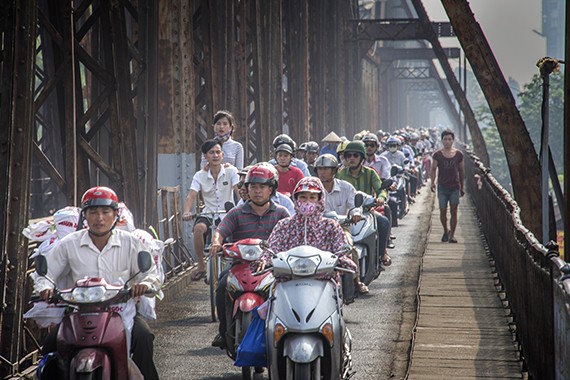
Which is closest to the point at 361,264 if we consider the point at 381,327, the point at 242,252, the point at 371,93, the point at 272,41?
the point at 381,327

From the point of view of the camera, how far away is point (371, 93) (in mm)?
66562

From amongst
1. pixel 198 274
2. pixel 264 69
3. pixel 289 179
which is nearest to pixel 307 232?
pixel 198 274

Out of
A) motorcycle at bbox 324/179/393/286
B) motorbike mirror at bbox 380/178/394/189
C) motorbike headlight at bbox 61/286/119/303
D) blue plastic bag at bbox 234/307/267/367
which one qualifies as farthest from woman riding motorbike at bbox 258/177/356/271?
motorbike mirror at bbox 380/178/394/189

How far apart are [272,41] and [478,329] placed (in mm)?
15030

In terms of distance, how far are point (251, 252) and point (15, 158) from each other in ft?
5.52

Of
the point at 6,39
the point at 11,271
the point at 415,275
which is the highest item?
the point at 6,39

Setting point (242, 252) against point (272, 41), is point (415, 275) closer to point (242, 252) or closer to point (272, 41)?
point (242, 252)

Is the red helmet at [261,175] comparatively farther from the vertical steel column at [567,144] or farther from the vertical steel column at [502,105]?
the vertical steel column at [502,105]

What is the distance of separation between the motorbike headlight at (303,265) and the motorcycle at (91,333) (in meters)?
1.14

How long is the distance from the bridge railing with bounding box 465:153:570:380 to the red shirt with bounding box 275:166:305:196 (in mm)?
2161

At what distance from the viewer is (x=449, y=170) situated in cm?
1825

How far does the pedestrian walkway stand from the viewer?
29.1 ft

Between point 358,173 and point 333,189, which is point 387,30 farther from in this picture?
point 333,189

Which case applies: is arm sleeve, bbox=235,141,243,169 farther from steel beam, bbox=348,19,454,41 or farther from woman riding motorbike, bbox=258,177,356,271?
steel beam, bbox=348,19,454,41
